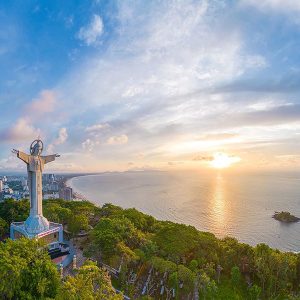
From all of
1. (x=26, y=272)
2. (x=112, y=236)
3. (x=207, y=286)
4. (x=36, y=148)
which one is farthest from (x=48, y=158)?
(x=207, y=286)

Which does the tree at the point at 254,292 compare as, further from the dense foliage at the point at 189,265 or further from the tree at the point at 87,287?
the tree at the point at 87,287

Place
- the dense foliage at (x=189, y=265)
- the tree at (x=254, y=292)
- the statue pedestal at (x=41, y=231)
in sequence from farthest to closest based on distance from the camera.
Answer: the statue pedestal at (x=41, y=231) → the dense foliage at (x=189, y=265) → the tree at (x=254, y=292)

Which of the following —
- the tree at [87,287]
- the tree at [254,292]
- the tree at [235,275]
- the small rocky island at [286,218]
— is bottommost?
the small rocky island at [286,218]

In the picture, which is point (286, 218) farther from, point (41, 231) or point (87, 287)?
point (87, 287)

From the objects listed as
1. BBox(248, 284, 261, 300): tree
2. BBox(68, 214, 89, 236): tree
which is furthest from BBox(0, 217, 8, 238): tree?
BBox(248, 284, 261, 300): tree

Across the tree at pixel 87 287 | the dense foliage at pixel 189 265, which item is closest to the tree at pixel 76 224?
the dense foliage at pixel 189 265

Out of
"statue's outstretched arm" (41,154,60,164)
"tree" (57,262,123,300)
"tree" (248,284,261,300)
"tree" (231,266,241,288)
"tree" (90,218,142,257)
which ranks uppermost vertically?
"statue's outstretched arm" (41,154,60,164)

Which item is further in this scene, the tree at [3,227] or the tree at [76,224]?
the tree at [76,224]

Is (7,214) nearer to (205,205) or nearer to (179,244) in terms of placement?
(179,244)

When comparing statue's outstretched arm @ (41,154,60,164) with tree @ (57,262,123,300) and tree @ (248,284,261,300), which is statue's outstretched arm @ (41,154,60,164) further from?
tree @ (248,284,261,300)
